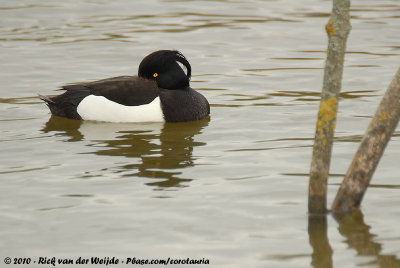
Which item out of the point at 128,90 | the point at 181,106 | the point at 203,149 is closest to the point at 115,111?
the point at 128,90

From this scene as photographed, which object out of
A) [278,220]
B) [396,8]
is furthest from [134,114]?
[396,8]

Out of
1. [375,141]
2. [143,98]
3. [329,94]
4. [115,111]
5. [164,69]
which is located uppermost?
[329,94]

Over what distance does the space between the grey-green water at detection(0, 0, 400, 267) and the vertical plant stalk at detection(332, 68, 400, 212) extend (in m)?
0.42

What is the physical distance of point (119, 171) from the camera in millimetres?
Answer: 8352

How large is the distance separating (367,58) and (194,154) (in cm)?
589

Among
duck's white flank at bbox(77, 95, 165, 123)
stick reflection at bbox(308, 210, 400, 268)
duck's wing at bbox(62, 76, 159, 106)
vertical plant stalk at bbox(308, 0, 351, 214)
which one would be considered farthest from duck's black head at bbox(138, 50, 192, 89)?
vertical plant stalk at bbox(308, 0, 351, 214)

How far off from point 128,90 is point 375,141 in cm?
516

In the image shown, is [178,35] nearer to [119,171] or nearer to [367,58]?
[367,58]

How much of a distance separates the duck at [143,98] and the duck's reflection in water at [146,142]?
0.37 feet

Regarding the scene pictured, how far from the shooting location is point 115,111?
421 inches

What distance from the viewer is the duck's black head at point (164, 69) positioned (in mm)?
10852

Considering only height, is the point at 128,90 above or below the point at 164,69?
below

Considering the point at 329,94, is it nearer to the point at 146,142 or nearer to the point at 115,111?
the point at 146,142

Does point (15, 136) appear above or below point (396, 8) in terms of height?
below
